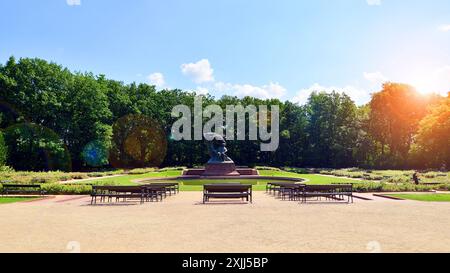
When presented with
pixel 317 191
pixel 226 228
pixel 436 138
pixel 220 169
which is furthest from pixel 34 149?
pixel 436 138

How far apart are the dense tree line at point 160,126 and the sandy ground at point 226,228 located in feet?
135

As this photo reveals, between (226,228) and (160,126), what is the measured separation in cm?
5850

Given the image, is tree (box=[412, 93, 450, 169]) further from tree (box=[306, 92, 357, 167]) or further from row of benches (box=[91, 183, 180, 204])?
row of benches (box=[91, 183, 180, 204])

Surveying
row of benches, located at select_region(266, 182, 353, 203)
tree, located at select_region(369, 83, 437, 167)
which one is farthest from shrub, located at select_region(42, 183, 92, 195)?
tree, located at select_region(369, 83, 437, 167)

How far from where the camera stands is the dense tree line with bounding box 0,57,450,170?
55250 mm

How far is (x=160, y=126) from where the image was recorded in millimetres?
69062

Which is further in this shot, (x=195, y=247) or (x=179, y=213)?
(x=179, y=213)

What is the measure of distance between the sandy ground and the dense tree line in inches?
1625

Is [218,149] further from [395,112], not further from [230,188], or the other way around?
[395,112]

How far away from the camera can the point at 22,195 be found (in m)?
23.8
